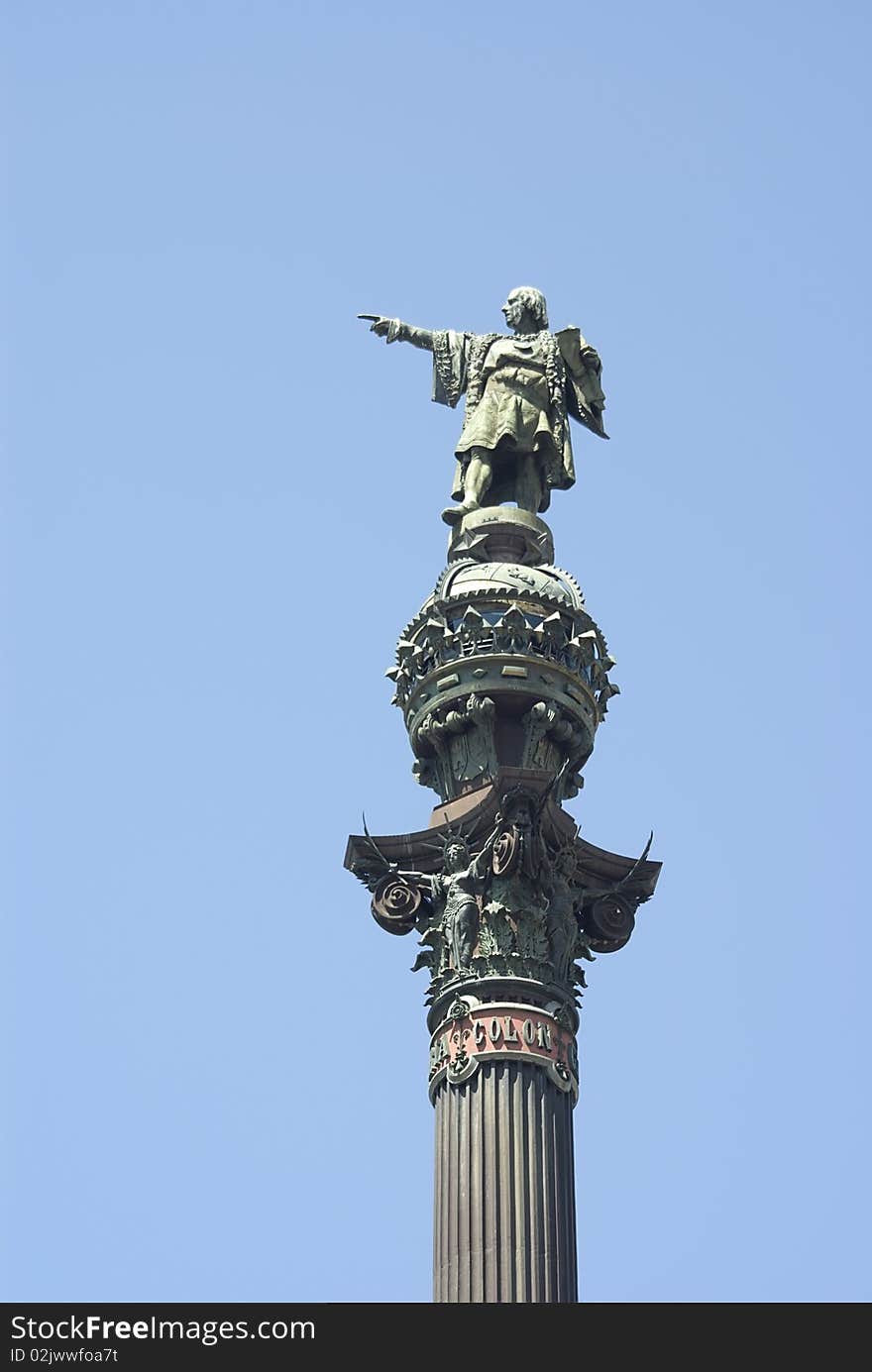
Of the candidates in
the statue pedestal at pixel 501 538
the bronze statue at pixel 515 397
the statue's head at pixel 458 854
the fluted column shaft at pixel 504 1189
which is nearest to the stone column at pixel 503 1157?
the fluted column shaft at pixel 504 1189

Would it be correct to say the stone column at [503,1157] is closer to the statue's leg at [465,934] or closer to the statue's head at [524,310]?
the statue's leg at [465,934]

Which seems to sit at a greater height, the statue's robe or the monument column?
the statue's robe

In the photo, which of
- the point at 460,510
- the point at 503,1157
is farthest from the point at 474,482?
the point at 503,1157

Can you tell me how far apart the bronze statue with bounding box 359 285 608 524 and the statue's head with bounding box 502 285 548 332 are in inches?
0.6

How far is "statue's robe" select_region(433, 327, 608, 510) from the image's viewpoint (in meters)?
41.3

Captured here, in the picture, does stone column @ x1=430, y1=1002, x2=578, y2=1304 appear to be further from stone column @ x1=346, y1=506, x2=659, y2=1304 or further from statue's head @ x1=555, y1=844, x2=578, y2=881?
statue's head @ x1=555, y1=844, x2=578, y2=881

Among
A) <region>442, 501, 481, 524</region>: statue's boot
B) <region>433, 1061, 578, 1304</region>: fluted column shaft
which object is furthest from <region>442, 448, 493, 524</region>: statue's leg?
<region>433, 1061, 578, 1304</region>: fluted column shaft

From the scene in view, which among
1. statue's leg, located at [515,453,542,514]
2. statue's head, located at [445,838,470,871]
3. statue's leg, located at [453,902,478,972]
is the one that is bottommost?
statue's leg, located at [453,902,478,972]

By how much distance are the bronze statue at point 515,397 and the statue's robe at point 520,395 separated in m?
0.01
